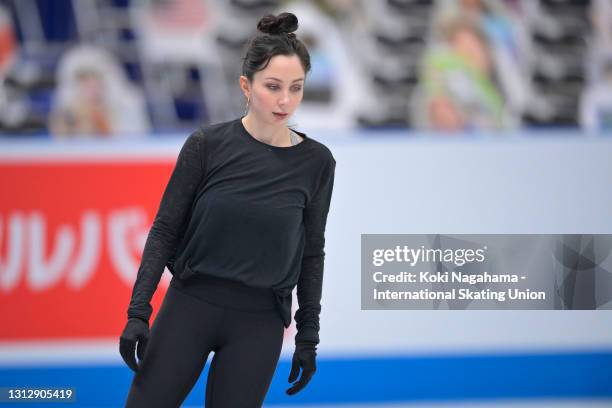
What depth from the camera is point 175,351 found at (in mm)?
1916

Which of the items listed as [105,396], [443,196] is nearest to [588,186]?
[443,196]

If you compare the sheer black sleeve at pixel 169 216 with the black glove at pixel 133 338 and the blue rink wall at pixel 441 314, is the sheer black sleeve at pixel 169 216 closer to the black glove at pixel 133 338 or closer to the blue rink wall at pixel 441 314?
the black glove at pixel 133 338

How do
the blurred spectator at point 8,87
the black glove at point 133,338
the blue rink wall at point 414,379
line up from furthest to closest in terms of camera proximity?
the blue rink wall at point 414,379
the blurred spectator at point 8,87
the black glove at point 133,338

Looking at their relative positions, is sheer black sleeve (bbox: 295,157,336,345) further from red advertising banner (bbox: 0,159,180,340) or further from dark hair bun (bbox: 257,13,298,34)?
red advertising banner (bbox: 0,159,180,340)

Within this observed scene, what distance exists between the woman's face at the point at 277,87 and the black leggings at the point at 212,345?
422 mm

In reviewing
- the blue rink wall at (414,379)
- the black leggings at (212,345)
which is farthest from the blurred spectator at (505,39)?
the black leggings at (212,345)

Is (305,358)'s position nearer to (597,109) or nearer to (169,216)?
(169,216)

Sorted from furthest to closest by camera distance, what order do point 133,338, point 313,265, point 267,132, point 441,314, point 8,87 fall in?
1. point 441,314
2. point 8,87
3. point 313,265
4. point 267,132
5. point 133,338

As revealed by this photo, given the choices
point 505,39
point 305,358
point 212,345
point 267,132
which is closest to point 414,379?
point 505,39

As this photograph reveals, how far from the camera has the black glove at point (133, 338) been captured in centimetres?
188

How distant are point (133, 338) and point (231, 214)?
362mm

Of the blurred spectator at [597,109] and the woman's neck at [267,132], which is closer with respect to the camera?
the woman's neck at [267,132]

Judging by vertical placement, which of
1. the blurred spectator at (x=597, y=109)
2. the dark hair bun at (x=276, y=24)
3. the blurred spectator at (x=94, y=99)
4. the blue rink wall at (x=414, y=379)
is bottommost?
the blue rink wall at (x=414, y=379)

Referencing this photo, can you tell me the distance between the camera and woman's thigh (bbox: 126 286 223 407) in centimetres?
189
